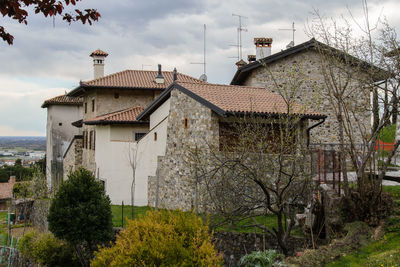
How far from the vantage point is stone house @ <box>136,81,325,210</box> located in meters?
13.9

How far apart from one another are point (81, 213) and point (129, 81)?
13.6 metres

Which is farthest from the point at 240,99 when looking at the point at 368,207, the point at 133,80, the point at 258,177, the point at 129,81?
the point at 133,80

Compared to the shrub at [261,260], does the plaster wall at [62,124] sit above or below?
above

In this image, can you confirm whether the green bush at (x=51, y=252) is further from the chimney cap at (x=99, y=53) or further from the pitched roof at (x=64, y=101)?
the pitched roof at (x=64, y=101)

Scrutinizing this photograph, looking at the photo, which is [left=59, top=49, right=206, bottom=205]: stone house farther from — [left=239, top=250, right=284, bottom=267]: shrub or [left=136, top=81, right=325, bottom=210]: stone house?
[left=239, top=250, right=284, bottom=267]: shrub

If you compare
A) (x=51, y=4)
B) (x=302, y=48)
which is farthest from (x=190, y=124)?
(x=51, y=4)

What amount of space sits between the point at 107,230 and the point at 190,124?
4685mm

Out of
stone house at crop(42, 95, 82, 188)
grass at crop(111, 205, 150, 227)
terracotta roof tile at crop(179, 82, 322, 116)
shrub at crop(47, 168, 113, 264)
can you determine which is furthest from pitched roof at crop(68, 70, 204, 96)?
shrub at crop(47, 168, 113, 264)

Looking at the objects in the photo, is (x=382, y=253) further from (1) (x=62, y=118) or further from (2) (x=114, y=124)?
(1) (x=62, y=118)

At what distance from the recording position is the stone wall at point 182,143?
14.1m

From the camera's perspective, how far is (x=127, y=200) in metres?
19.6

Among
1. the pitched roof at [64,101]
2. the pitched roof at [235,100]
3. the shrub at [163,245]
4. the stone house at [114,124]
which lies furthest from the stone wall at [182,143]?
the pitched roof at [64,101]

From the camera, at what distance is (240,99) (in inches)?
583

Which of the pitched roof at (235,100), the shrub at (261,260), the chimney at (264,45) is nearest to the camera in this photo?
the shrub at (261,260)
